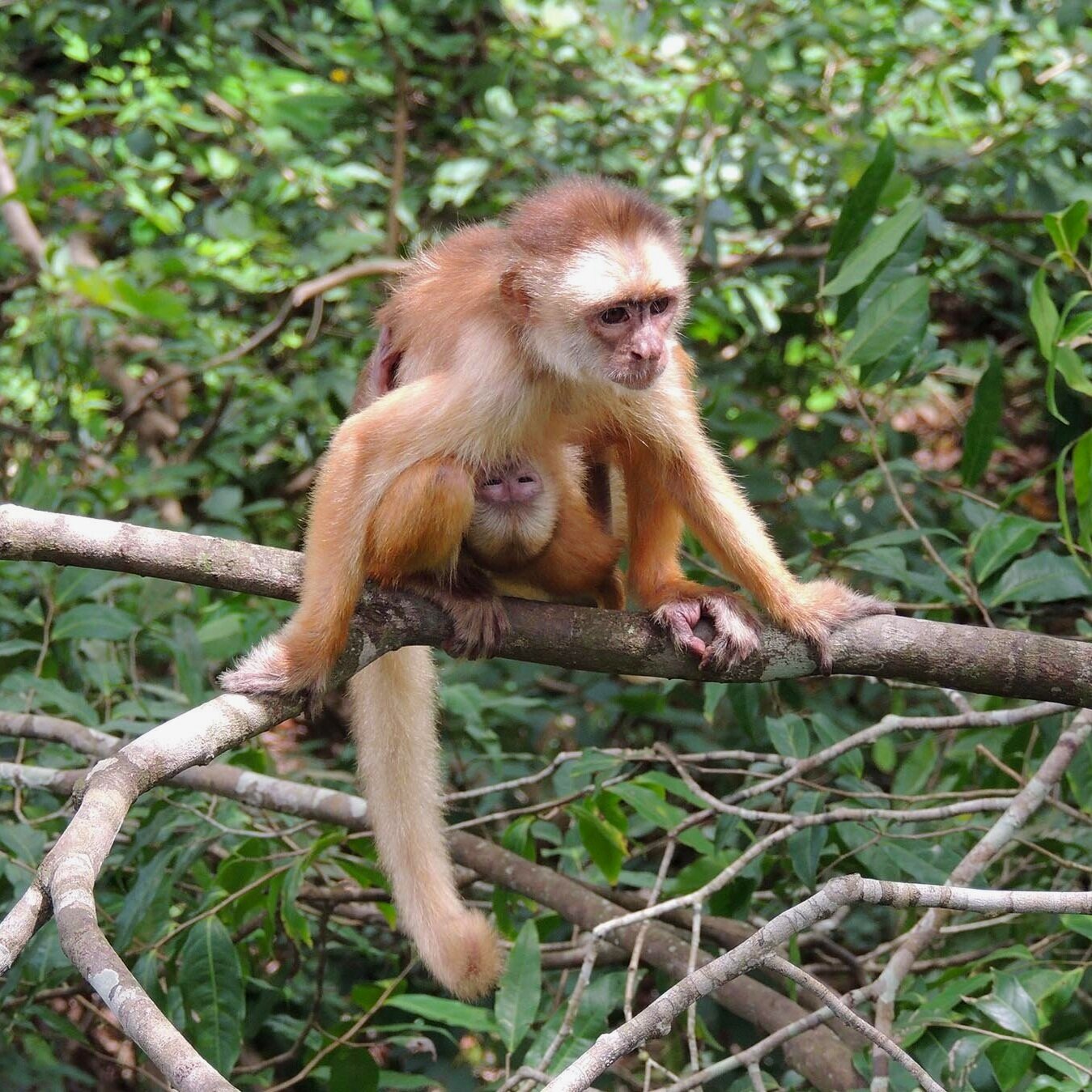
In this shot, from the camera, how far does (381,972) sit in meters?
5.66

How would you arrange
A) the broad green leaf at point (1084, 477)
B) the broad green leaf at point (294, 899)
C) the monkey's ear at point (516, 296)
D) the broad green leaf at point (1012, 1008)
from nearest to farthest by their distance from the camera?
1. the broad green leaf at point (1012, 1008)
2. the broad green leaf at point (1084, 477)
3. the monkey's ear at point (516, 296)
4. the broad green leaf at point (294, 899)

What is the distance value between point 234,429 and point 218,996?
4.29m

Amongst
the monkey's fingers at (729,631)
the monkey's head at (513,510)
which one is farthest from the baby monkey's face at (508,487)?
the monkey's fingers at (729,631)

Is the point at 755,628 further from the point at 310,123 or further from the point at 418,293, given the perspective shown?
the point at 310,123

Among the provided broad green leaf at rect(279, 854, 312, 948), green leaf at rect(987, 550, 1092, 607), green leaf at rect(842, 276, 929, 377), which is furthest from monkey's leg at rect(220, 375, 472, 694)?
green leaf at rect(987, 550, 1092, 607)

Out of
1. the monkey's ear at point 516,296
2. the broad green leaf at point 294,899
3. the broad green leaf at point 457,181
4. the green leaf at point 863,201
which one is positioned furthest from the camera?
the broad green leaf at point 457,181

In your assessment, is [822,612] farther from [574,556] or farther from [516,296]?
[516,296]

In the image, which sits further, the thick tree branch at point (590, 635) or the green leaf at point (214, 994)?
the green leaf at point (214, 994)

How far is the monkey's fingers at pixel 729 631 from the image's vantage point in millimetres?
3756

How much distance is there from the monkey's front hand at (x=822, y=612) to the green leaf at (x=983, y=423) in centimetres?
116

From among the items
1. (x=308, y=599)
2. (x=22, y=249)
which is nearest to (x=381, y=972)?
(x=308, y=599)

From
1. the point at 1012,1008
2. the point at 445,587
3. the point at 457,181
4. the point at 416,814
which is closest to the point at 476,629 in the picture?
the point at 445,587

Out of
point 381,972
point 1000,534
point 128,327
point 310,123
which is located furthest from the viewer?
point 128,327

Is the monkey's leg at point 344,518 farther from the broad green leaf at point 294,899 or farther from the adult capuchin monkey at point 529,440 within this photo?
the broad green leaf at point 294,899
